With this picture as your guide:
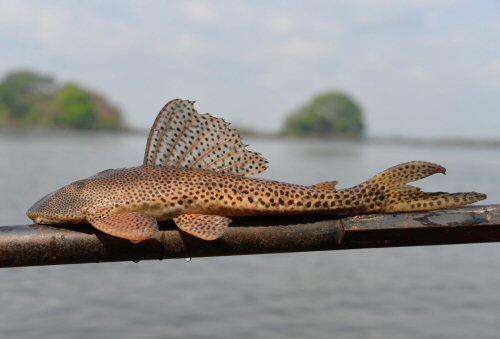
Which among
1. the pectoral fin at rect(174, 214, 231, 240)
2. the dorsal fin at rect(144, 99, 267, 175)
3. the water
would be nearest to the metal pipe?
the pectoral fin at rect(174, 214, 231, 240)

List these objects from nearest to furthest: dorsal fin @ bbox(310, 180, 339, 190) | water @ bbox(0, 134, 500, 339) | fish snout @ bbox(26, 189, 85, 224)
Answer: fish snout @ bbox(26, 189, 85, 224) → dorsal fin @ bbox(310, 180, 339, 190) → water @ bbox(0, 134, 500, 339)

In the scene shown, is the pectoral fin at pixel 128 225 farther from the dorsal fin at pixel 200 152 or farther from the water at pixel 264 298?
the water at pixel 264 298

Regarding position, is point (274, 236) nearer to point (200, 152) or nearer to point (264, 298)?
point (200, 152)

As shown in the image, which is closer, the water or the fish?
the fish

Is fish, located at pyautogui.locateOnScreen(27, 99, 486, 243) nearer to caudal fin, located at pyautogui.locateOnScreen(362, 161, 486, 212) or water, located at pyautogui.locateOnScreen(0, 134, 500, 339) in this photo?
caudal fin, located at pyautogui.locateOnScreen(362, 161, 486, 212)

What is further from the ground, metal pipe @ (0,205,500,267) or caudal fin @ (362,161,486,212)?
caudal fin @ (362,161,486,212)

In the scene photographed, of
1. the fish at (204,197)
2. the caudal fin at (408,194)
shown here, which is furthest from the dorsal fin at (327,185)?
the caudal fin at (408,194)

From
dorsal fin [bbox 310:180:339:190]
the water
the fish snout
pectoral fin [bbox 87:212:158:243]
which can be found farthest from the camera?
the water

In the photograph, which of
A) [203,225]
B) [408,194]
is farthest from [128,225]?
[408,194]
